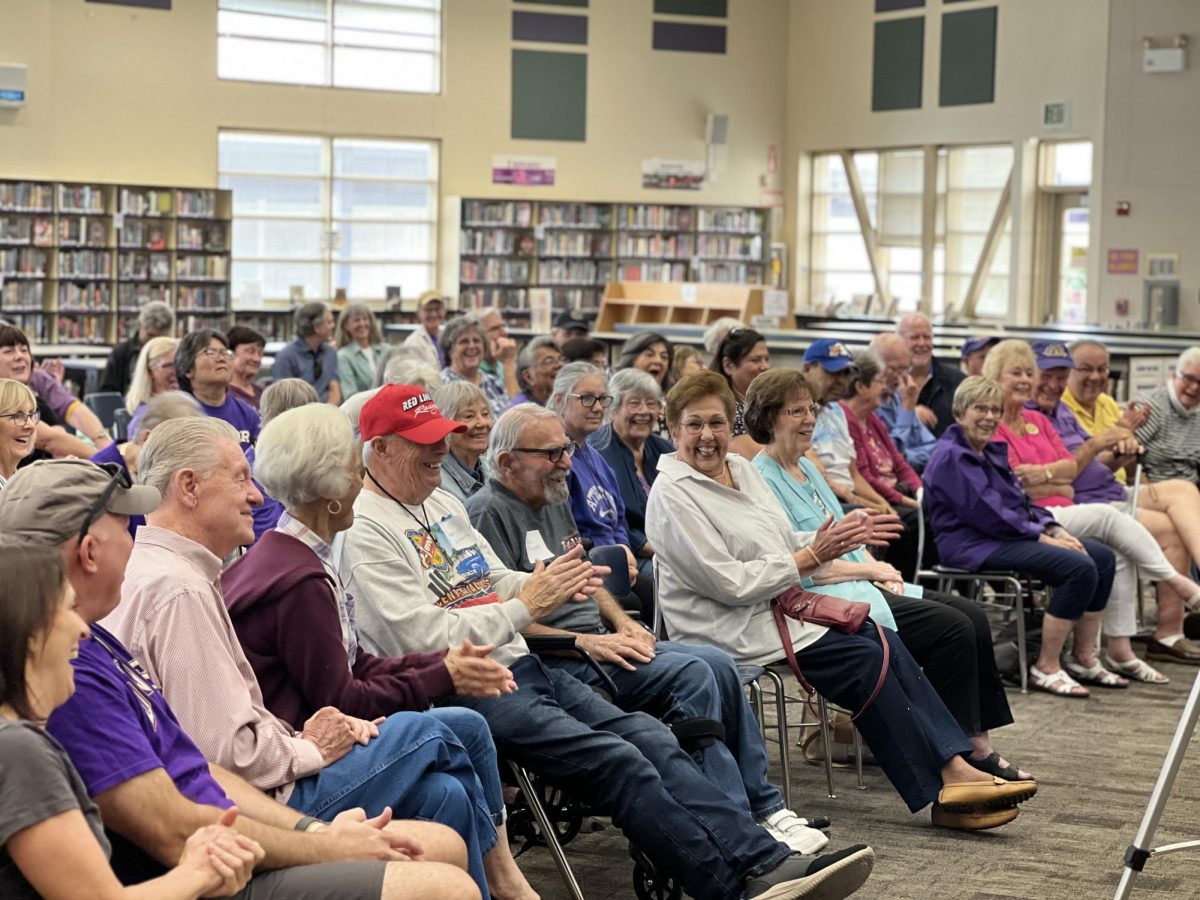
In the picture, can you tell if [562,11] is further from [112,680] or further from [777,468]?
[112,680]

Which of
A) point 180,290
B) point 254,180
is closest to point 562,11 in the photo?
point 254,180

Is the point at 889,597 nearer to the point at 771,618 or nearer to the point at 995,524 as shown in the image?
the point at 771,618

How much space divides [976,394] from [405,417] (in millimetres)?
3146

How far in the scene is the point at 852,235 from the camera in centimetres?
A: 1997

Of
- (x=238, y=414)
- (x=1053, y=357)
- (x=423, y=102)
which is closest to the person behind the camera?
(x=238, y=414)

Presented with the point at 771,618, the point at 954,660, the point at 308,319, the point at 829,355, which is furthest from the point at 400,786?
the point at 308,319

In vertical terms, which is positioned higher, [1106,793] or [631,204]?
[631,204]

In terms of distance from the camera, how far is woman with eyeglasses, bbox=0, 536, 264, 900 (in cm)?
188

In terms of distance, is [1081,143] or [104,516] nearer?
[104,516]

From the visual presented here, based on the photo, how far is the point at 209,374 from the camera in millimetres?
6270

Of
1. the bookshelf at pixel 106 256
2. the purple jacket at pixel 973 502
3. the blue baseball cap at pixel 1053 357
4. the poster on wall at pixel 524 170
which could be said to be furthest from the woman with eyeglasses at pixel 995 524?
the poster on wall at pixel 524 170

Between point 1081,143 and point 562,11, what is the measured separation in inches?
245

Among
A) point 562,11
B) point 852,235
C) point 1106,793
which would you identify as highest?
A: point 562,11

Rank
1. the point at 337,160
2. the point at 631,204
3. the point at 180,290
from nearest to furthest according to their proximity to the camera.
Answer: the point at 180,290, the point at 337,160, the point at 631,204
